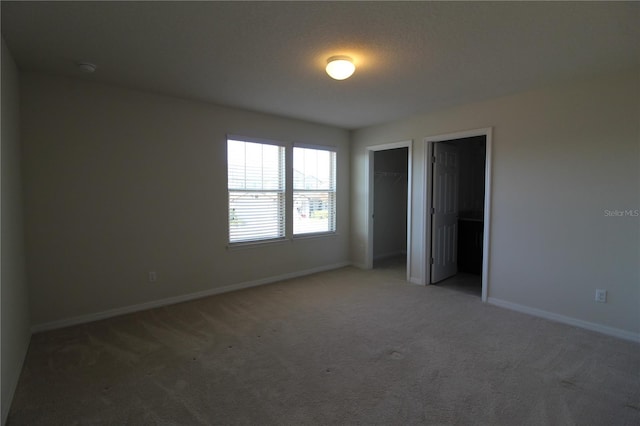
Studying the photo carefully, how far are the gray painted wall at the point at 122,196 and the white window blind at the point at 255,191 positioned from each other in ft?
0.52

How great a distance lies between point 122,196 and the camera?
3.57 meters

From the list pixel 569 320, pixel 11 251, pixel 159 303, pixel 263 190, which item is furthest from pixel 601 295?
pixel 11 251

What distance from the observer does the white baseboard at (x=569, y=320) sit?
307 cm

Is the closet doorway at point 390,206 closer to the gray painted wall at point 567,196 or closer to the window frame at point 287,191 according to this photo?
the window frame at point 287,191

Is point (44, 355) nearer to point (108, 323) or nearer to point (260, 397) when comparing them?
point (108, 323)

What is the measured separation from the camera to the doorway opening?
4715mm

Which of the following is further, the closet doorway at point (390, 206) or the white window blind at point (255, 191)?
the closet doorway at point (390, 206)

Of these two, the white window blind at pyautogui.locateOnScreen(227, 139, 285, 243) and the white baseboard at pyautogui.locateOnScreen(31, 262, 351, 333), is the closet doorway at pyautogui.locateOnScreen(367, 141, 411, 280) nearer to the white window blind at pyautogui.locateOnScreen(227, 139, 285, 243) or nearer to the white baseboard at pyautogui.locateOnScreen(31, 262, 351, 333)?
the white baseboard at pyautogui.locateOnScreen(31, 262, 351, 333)

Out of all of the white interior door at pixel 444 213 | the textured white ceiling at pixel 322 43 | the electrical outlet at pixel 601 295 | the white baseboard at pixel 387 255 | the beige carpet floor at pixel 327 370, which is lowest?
the beige carpet floor at pixel 327 370

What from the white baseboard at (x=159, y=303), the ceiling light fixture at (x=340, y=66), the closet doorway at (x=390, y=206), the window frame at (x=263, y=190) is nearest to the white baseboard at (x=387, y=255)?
the closet doorway at (x=390, y=206)

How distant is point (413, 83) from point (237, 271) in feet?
11.0

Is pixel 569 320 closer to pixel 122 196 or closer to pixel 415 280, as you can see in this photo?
pixel 415 280

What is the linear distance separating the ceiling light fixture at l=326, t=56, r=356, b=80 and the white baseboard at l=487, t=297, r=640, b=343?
10.8 feet

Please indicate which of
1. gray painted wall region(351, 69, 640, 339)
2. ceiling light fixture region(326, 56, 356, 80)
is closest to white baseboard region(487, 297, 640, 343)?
gray painted wall region(351, 69, 640, 339)
